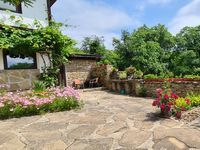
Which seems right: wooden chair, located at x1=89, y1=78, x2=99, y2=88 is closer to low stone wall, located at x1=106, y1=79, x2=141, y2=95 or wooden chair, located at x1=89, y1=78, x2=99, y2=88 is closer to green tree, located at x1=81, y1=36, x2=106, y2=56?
low stone wall, located at x1=106, y1=79, x2=141, y2=95

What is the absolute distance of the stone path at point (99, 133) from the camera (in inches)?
117

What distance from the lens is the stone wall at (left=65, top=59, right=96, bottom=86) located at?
1176cm

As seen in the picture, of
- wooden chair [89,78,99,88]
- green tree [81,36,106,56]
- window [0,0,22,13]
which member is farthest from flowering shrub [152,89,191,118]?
green tree [81,36,106,56]

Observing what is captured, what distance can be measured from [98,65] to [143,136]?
926cm

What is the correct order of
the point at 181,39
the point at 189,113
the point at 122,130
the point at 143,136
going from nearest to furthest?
the point at 143,136, the point at 122,130, the point at 189,113, the point at 181,39

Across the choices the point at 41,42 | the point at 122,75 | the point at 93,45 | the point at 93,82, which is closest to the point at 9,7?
the point at 41,42

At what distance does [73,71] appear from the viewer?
12.0m

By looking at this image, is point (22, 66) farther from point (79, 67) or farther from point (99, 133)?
point (99, 133)

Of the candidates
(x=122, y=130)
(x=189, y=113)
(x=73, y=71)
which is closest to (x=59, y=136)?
(x=122, y=130)

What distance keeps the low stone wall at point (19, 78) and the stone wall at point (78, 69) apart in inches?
114

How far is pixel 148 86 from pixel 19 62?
587 centimetres

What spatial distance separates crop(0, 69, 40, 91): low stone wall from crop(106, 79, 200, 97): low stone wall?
4209 millimetres

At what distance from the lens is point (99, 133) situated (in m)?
3.46

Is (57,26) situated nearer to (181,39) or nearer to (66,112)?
(66,112)
